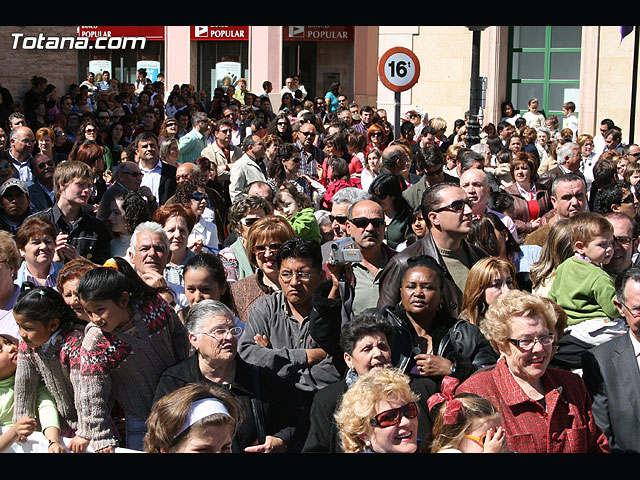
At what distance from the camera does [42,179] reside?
8.94 m

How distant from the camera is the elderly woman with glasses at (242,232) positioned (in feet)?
20.8

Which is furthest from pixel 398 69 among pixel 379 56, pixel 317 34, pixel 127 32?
pixel 127 32

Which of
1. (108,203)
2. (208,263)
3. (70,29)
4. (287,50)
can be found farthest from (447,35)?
(208,263)

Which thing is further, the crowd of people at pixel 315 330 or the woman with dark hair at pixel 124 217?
the woman with dark hair at pixel 124 217

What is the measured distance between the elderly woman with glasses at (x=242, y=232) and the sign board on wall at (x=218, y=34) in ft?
93.4

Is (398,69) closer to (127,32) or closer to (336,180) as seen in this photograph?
(336,180)

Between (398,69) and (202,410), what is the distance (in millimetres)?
8181

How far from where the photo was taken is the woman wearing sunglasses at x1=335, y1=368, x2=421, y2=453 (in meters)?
3.64

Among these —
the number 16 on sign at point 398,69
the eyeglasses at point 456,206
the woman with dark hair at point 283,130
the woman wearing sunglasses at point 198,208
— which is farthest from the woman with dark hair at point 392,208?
the woman with dark hair at point 283,130

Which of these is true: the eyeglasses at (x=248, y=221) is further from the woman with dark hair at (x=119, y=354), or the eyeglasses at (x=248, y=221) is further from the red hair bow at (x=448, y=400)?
the red hair bow at (x=448, y=400)

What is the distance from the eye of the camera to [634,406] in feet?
13.6

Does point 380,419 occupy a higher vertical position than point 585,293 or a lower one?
lower

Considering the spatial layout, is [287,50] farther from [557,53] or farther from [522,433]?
[522,433]

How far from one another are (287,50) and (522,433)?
3251 centimetres
